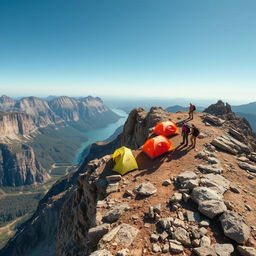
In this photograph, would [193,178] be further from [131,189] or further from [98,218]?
[98,218]

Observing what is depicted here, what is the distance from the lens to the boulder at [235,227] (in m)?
10.4

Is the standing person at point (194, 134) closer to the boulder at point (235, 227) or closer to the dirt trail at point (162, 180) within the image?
the dirt trail at point (162, 180)

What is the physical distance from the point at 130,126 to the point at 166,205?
39.9 meters

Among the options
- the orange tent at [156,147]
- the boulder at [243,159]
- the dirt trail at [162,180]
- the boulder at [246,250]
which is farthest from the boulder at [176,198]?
the boulder at [243,159]

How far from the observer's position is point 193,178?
1670 centimetres

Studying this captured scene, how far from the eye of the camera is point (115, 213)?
13820mm

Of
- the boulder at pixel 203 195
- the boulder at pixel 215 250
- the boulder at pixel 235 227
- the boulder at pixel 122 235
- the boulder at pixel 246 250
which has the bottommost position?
the boulder at pixel 122 235

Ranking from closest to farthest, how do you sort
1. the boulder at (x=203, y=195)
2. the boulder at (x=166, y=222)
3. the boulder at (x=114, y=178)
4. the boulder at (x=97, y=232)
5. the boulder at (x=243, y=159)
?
the boulder at (x=166, y=222) < the boulder at (x=97, y=232) < the boulder at (x=203, y=195) < the boulder at (x=114, y=178) < the boulder at (x=243, y=159)

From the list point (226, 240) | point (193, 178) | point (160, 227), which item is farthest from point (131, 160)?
point (226, 240)

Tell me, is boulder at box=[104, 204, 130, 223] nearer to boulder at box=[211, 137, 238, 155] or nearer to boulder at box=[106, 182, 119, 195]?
boulder at box=[106, 182, 119, 195]

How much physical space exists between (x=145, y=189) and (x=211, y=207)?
5.87m

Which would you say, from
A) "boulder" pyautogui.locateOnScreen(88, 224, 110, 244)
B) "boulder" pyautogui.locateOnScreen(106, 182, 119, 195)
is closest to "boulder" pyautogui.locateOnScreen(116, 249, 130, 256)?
"boulder" pyautogui.locateOnScreen(88, 224, 110, 244)

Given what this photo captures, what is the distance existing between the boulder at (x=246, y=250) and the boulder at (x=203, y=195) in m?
3.58

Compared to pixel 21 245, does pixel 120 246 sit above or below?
above
